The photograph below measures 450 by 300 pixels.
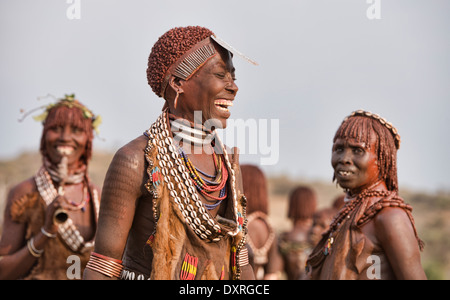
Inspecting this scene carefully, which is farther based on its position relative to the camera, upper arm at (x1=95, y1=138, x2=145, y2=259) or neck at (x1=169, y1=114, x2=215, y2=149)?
neck at (x1=169, y1=114, x2=215, y2=149)

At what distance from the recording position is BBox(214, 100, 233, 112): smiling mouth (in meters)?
4.36

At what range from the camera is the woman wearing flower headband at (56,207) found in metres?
6.66

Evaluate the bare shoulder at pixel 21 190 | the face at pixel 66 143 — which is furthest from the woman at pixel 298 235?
the bare shoulder at pixel 21 190

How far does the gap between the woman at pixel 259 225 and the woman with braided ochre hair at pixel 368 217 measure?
4.58m

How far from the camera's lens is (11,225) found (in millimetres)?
6879

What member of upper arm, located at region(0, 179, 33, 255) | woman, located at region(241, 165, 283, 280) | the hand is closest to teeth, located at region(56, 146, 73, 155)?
upper arm, located at region(0, 179, 33, 255)

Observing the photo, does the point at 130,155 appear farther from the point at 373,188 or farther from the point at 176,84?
the point at 373,188

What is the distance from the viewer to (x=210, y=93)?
4332 millimetres

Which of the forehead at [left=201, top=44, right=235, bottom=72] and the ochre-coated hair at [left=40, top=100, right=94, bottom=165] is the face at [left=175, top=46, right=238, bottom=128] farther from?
the ochre-coated hair at [left=40, top=100, right=94, bottom=165]

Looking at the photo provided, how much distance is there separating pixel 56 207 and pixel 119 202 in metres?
2.52

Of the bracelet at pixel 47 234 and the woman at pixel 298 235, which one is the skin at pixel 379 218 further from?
the woman at pixel 298 235

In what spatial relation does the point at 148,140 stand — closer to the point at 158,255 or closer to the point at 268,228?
the point at 158,255

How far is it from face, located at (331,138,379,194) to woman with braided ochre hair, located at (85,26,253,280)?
3.43ft
